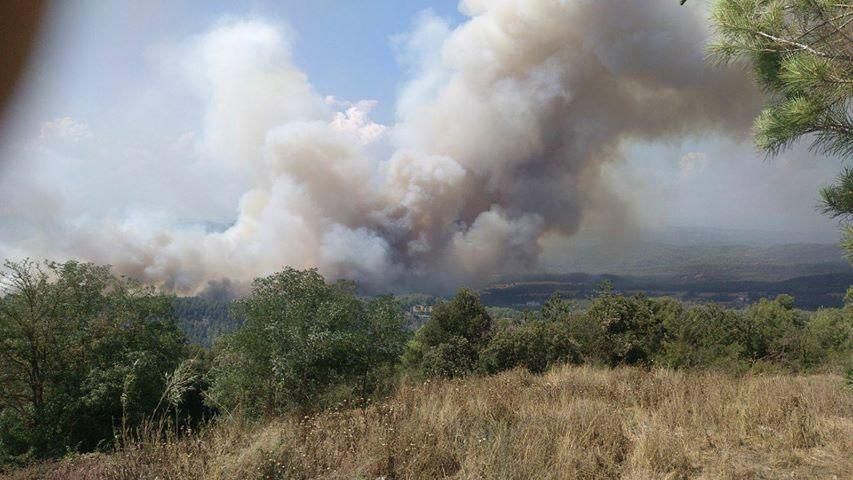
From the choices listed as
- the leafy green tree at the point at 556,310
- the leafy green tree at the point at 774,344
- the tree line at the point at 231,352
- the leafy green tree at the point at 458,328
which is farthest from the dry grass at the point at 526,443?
the leafy green tree at the point at 556,310

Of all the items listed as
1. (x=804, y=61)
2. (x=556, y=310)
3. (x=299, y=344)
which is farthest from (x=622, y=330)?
(x=804, y=61)

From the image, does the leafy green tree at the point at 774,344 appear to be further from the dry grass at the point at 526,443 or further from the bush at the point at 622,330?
the dry grass at the point at 526,443

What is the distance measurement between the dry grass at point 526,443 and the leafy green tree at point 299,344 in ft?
13.1

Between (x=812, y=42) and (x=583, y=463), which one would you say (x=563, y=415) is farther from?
(x=812, y=42)

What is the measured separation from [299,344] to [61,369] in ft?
29.0

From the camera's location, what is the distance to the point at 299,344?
8094 mm

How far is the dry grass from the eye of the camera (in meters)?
2.75

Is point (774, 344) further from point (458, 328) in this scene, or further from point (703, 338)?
point (458, 328)

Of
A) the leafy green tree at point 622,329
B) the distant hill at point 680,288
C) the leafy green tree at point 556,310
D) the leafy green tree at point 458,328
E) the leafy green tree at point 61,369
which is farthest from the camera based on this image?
the distant hill at point 680,288

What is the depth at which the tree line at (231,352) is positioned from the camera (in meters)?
8.05

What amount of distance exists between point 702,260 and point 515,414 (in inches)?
4983

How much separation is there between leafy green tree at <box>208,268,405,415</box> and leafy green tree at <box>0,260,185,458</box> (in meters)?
3.49

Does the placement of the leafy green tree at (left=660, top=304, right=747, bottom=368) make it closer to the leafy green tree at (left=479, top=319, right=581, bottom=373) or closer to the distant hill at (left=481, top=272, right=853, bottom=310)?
the leafy green tree at (left=479, top=319, right=581, bottom=373)

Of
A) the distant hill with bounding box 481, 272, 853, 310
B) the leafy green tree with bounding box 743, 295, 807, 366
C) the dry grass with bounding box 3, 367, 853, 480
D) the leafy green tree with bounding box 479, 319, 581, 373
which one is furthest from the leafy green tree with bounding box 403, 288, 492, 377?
the distant hill with bounding box 481, 272, 853, 310
